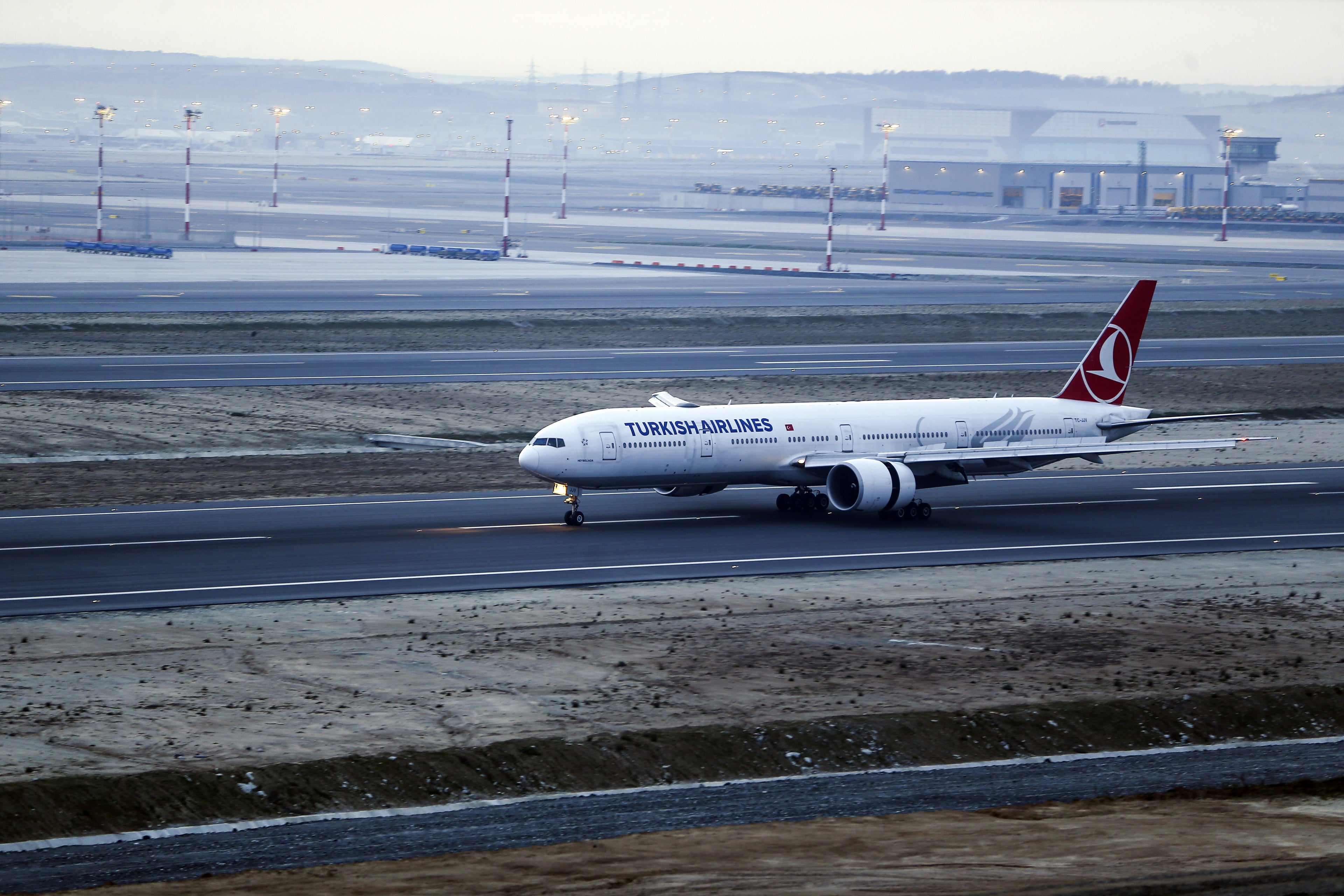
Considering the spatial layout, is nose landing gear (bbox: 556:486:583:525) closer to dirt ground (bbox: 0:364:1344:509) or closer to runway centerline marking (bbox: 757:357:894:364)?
dirt ground (bbox: 0:364:1344:509)

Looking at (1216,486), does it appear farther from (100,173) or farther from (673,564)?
(100,173)

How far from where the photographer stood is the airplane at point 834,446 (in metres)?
49.7

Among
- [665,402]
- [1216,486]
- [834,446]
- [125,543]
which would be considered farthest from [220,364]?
[1216,486]

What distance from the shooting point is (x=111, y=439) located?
63.8 metres

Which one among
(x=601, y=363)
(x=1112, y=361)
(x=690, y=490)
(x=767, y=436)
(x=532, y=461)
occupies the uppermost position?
(x=1112, y=361)

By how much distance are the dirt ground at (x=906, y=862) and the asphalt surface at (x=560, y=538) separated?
18.5 meters

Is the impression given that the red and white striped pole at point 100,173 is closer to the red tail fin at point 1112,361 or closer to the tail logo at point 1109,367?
the red tail fin at point 1112,361

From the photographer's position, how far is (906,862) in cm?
2291

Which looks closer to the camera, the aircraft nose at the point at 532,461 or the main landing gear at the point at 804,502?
the aircraft nose at the point at 532,461

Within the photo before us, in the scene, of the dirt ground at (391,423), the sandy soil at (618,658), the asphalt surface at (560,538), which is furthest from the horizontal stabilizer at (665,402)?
the sandy soil at (618,658)

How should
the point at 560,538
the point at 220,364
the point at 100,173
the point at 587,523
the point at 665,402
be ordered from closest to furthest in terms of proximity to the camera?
the point at 560,538
the point at 587,523
the point at 665,402
the point at 220,364
the point at 100,173

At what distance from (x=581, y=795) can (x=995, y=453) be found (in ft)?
102

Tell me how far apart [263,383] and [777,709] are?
2051 inches

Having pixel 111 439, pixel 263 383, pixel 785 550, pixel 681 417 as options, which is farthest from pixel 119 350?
pixel 785 550
